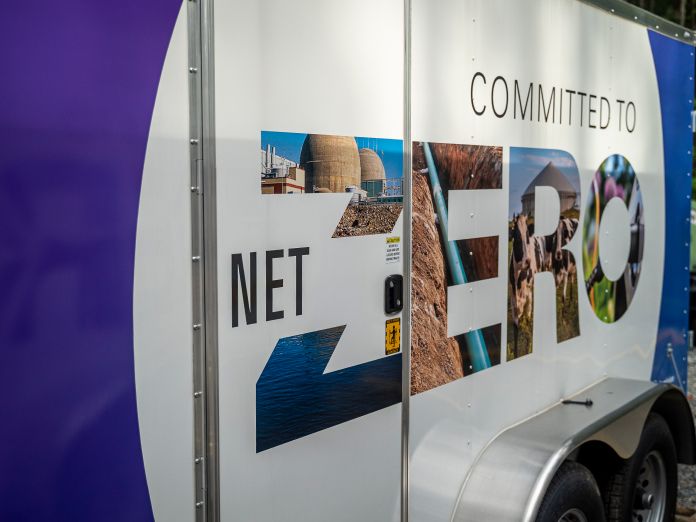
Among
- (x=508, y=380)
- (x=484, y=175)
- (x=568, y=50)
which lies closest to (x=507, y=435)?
(x=508, y=380)

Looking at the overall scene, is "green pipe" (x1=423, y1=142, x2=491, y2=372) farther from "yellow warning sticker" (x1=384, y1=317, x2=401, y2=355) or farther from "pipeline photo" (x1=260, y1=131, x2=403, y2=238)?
"yellow warning sticker" (x1=384, y1=317, x2=401, y2=355)

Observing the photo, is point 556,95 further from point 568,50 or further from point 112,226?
point 112,226

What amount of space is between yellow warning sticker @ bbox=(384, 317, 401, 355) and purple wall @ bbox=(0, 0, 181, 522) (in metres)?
0.89

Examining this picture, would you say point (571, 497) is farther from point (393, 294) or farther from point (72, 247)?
point (72, 247)

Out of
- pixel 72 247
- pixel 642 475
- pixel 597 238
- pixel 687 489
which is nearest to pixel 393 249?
pixel 72 247

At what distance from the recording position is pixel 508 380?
304cm

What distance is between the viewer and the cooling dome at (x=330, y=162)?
2.14 metres

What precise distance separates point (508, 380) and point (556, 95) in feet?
3.64

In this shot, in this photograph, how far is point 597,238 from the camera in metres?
3.65

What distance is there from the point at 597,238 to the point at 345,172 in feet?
5.79

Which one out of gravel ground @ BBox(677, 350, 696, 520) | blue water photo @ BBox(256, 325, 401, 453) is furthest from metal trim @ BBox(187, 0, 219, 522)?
gravel ground @ BBox(677, 350, 696, 520)

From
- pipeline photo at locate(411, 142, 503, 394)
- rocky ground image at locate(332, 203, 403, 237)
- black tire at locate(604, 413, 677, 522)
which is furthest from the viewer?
black tire at locate(604, 413, 677, 522)

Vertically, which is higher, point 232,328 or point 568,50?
point 568,50

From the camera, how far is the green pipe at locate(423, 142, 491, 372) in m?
2.59
